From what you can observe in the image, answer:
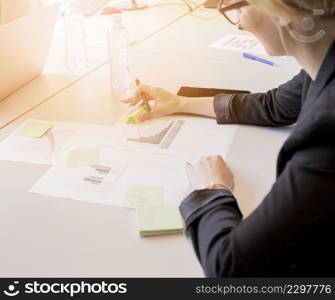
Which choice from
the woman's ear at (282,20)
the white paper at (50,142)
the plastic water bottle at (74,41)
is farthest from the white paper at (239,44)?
the woman's ear at (282,20)

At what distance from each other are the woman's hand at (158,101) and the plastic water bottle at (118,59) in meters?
0.15

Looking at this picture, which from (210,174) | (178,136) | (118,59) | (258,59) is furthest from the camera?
(258,59)

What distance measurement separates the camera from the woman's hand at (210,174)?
1065mm

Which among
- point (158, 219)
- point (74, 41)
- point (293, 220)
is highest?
point (74, 41)

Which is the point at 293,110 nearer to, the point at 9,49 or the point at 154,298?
the point at 154,298

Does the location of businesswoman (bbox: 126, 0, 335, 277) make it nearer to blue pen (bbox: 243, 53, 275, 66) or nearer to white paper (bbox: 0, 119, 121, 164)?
white paper (bbox: 0, 119, 121, 164)

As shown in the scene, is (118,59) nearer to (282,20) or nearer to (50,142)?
(50,142)

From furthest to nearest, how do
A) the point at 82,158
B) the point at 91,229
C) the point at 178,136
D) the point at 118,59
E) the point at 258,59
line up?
the point at 258,59 < the point at 118,59 < the point at 178,136 < the point at 82,158 < the point at 91,229

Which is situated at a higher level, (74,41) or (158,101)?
(74,41)

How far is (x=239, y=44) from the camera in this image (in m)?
2.03

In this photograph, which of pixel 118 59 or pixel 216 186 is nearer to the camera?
pixel 216 186

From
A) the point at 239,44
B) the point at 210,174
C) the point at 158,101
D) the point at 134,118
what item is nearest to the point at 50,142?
the point at 134,118

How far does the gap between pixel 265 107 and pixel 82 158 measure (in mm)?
543

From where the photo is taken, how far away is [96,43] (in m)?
2.09
